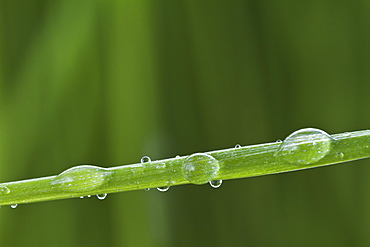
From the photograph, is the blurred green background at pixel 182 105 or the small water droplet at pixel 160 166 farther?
the blurred green background at pixel 182 105

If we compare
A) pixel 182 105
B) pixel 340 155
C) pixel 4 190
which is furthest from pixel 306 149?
pixel 182 105

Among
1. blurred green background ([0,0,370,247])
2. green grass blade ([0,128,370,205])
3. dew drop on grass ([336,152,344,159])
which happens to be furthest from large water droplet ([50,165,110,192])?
blurred green background ([0,0,370,247])

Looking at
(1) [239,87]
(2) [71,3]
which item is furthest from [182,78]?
(2) [71,3]

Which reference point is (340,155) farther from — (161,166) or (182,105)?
(182,105)

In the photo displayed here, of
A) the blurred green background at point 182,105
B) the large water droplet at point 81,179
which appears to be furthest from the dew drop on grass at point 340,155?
the blurred green background at point 182,105

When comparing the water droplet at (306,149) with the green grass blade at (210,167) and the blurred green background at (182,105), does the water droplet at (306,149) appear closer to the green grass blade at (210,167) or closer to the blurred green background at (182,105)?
the green grass blade at (210,167)

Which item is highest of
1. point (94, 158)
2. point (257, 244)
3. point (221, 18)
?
point (221, 18)

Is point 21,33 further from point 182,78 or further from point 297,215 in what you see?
point 297,215
